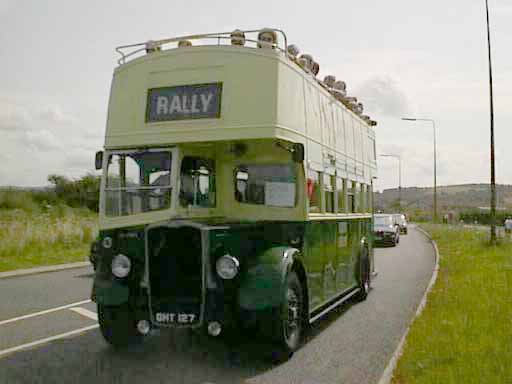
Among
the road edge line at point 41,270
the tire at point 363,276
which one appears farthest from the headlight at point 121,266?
the road edge line at point 41,270

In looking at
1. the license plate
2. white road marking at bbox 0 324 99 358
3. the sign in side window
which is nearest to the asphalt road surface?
white road marking at bbox 0 324 99 358

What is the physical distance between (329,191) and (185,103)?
3086 mm

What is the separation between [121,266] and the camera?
8.16m

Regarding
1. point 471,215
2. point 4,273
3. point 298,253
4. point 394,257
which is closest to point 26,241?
point 4,273

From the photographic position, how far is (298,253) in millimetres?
8633

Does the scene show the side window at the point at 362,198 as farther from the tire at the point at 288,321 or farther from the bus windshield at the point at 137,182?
the bus windshield at the point at 137,182

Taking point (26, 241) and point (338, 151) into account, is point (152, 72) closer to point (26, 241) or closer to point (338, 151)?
point (338, 151)

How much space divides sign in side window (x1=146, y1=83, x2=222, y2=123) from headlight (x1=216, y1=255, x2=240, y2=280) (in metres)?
1.82

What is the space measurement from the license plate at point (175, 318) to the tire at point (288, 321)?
857 mm

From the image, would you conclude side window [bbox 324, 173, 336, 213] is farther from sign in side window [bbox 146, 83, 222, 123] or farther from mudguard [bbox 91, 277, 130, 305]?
mudguard [bbox 91, 277, 130, 305]

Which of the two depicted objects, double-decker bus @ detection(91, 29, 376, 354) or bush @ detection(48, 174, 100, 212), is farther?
bush @ detection(48, 174, 100, 212)

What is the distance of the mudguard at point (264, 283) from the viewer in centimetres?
773

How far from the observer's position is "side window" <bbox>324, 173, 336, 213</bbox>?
10.4 metres

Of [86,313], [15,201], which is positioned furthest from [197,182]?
[15,201]
